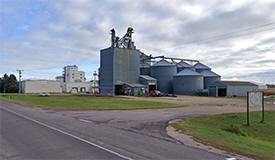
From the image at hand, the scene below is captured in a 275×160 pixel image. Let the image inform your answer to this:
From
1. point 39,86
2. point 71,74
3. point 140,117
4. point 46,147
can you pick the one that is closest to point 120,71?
point 140,117

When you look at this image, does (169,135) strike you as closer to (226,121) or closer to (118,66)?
(226,121)

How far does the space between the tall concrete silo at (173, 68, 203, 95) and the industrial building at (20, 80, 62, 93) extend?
6200cm

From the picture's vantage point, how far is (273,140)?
48.3ft

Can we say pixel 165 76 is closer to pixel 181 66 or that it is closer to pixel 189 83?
pixel 189 83

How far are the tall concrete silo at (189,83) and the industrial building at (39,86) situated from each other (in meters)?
62.0

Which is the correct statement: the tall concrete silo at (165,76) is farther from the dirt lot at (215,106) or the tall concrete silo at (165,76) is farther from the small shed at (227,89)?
the dirt lot at (215,106)

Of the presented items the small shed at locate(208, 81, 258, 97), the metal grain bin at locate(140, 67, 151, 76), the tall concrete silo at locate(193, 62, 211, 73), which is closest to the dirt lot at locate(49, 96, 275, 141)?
the small shed at locate(208, 81, 258, 97)

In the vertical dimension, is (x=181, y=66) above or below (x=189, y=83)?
above

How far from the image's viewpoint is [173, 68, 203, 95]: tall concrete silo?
68.9 meters

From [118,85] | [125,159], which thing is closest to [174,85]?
[118,85]

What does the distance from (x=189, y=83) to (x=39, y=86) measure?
70.3 m

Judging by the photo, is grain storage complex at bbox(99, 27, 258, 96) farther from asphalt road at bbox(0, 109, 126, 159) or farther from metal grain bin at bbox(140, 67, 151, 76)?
asphalt road at bbox(0, 109, 126, 159)

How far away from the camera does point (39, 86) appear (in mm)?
101375

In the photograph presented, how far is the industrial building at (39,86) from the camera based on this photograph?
322ft
